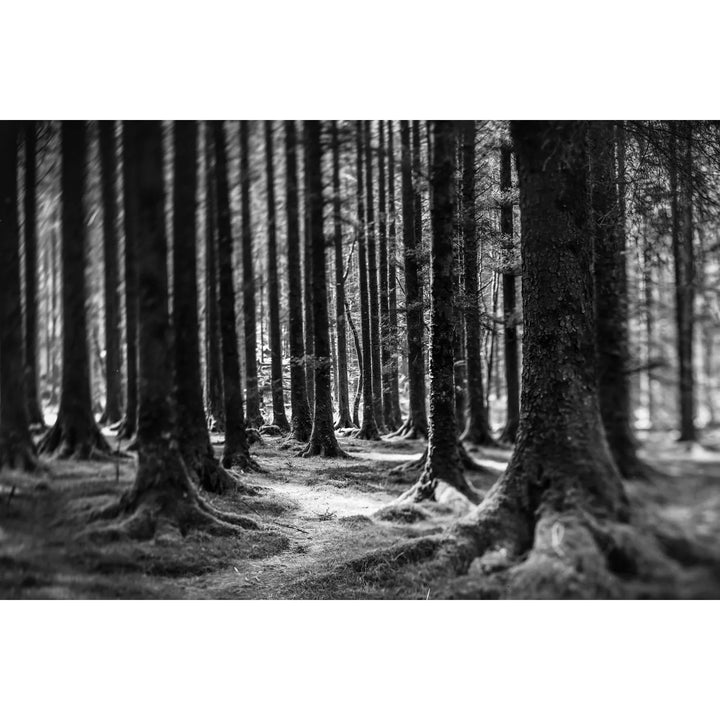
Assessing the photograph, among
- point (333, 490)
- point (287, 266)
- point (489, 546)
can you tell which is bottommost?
point (489, 546)

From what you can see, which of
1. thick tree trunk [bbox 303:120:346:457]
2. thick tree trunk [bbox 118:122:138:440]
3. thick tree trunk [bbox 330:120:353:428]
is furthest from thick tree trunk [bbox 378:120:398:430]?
thick tree trunk [bbox 118:122:138:440]

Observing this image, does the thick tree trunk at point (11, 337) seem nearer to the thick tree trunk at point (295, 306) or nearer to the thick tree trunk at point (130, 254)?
the thick tree trunk at point (130, 254)

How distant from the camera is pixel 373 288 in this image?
3.73 meters

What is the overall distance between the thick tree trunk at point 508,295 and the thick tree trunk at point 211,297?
169 centimetres

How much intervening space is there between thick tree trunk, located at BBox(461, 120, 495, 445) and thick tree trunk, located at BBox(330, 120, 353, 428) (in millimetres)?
736

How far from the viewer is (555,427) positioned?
3494 mm

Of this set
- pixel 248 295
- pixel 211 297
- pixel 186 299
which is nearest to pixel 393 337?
pixel 248 295

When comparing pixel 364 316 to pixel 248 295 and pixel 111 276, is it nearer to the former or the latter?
pixel 248 295

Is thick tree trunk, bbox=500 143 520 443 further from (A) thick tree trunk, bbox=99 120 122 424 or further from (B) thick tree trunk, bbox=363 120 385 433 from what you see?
(A) thick tree trunk, bbox=99 120 122 424

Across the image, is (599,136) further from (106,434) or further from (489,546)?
(106,434)

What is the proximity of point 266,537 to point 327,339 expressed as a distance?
138 centimetres

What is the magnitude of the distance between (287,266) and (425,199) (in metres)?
0.91

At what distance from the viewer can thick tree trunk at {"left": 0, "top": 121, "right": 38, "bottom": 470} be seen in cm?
359

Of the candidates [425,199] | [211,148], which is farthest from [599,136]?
[211,148]
